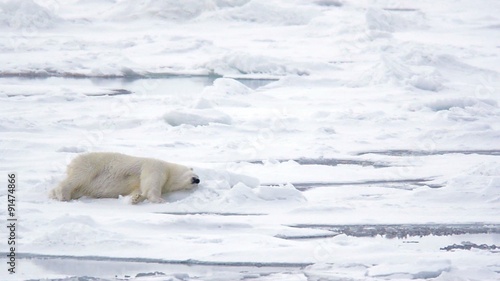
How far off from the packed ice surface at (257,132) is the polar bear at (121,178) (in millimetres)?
124

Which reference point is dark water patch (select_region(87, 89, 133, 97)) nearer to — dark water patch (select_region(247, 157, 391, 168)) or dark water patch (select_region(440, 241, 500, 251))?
dark water patch (select_region(247, 157, 391, 168))

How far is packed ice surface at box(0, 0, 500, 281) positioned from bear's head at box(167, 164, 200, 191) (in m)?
0.15

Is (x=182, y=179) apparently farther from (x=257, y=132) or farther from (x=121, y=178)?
(x=257, y=132)

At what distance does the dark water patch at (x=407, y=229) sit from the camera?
519cm

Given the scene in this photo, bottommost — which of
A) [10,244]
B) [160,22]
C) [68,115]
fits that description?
[10,244]

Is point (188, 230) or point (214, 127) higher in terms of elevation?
point (214, 127)

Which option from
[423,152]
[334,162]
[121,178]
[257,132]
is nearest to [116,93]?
[257,132]

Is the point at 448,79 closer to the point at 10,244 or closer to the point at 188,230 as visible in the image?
the point at 188,230

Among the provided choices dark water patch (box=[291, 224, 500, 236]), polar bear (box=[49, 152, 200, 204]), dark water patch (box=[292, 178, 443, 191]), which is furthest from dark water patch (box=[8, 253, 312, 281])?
dark water patch (box=[292, 178, 443, 191])

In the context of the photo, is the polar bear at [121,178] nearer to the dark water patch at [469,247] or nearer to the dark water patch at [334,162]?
the dark water patch at [334,162]

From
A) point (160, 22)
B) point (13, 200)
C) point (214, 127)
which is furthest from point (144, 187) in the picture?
point (160, 22)

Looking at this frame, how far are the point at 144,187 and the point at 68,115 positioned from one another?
12.2 feet

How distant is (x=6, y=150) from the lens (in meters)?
7.25

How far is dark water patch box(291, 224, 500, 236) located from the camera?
5.19m
